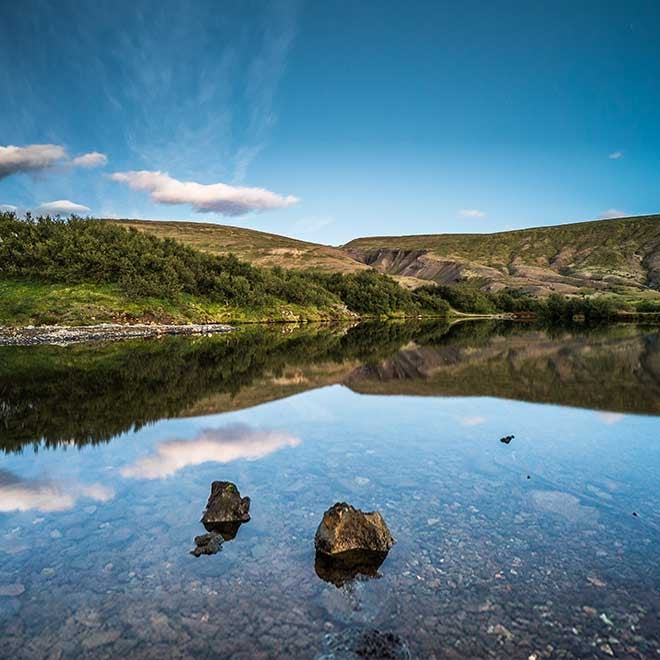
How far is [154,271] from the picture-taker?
79688 mm

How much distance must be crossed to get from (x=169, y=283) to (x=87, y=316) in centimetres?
1602

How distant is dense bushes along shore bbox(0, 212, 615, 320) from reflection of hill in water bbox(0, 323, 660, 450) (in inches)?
1142

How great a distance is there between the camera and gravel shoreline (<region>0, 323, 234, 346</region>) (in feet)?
172

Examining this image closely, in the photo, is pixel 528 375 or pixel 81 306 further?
pixel 81 306

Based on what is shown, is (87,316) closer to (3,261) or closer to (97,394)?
(3,261)

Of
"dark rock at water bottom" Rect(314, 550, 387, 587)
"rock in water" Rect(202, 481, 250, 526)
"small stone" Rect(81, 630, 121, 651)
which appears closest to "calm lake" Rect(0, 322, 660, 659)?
"small stone" Rect(81, 630, 121, 651)

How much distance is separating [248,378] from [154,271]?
55747 millimetres

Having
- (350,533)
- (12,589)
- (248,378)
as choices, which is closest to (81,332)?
(248,378)

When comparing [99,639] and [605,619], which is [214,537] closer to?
[99,639]

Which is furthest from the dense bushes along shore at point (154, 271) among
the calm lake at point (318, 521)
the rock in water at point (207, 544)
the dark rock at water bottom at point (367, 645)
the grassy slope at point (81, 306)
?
the dark rock at water bottom at point (367, 645)

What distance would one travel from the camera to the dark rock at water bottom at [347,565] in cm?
884

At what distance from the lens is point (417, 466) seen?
1530 centimetres

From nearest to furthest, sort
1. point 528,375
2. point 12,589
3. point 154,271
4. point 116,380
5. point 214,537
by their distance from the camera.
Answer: point 12,589 < point 214,537 < point 116,380 < point 528,375 < point 154,271

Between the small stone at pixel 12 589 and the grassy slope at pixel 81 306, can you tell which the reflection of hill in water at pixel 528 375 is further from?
the grassy slope at pixel 81 306
